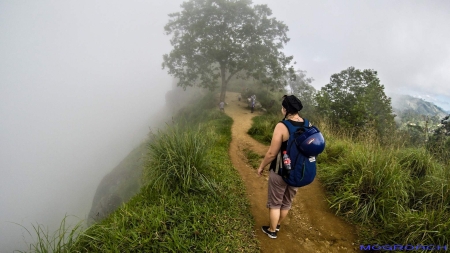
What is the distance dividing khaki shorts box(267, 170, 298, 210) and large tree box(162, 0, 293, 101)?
47.4 feet

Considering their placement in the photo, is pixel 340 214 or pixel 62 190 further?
pixel 62 190

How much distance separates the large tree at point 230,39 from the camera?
15.9 metres

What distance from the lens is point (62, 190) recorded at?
37906mm

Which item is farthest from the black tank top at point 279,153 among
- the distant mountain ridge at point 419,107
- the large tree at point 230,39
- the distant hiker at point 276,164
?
the distant mountain ridge at point 419,107

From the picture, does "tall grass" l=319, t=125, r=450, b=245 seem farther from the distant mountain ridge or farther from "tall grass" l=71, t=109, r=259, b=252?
the distant mountain ridge

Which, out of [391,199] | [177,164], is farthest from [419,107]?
[177,164]

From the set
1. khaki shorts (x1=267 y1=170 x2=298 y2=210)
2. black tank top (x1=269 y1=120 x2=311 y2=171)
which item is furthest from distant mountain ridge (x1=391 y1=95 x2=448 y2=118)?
black tank top (x1=269 y1=120 x2=311 y2=171)

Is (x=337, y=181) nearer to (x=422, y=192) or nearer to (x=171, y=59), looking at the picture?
(x=422, y=192)

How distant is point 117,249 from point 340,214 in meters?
3.78

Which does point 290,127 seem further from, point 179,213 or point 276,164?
point 179,213

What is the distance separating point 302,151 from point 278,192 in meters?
0.75

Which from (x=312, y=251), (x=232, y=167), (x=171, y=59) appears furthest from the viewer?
(x=171, y=59)

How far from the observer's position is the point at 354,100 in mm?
12273

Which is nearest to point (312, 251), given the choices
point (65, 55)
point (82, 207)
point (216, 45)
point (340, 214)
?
point (340, 214)
